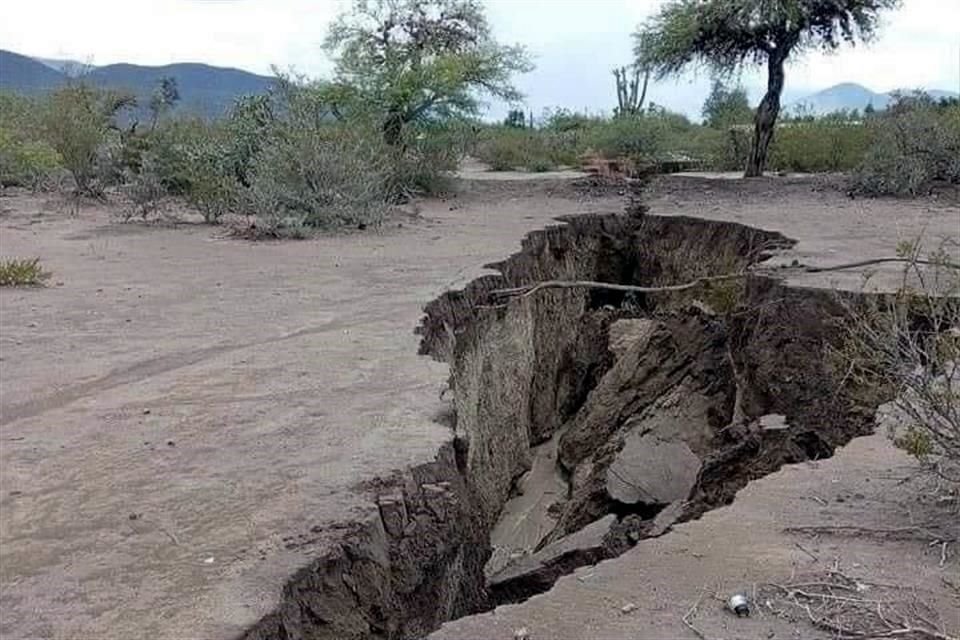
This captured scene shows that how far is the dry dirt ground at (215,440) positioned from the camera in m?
3.77

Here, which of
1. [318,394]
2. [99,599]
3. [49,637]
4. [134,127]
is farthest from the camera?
[134,127]

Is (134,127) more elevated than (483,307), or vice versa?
(134,127)

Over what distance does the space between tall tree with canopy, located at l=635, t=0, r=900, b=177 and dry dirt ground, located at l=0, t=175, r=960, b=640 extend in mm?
9285

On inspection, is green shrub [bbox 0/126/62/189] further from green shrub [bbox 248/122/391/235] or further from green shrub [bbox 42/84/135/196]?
green shrub [bbox 248/122/391/235]

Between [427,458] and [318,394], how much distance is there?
1343mm

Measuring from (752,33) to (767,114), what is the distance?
1.85 meters

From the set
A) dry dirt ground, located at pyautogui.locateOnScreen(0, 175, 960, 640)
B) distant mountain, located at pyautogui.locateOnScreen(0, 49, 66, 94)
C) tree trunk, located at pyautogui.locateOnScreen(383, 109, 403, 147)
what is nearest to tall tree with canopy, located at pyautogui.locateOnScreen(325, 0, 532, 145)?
tree trunk, located at pyautogui.locateOnScreen(383, 109, 403, 147)

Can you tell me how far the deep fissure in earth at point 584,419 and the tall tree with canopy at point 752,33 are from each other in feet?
22.6

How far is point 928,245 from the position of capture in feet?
40.4

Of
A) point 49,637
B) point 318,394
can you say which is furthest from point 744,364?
point 49,637

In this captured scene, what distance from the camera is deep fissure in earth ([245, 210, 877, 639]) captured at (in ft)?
15.5

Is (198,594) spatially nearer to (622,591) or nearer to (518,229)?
(622,591)

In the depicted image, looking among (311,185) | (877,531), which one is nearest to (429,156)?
(311,185)

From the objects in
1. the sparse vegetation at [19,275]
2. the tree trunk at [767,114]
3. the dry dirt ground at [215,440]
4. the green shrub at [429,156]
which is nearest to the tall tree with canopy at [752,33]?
the tree trunk at [767,114]
